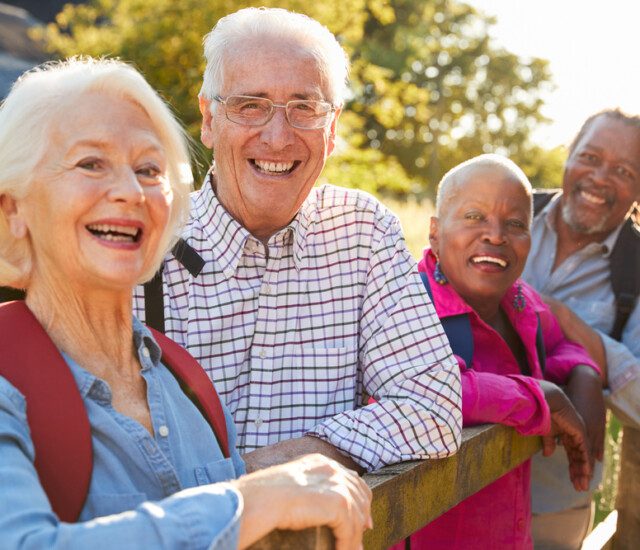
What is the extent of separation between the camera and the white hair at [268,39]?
2.39 metres

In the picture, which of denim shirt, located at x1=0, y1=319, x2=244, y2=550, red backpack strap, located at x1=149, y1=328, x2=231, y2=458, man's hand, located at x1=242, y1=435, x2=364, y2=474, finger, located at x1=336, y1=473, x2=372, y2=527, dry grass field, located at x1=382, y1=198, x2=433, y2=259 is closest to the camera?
denim shirt, located at x1=0, y1=319, x2=244, y2=550

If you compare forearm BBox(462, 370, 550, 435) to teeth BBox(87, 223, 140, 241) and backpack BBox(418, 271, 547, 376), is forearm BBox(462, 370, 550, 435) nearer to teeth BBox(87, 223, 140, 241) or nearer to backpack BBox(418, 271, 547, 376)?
backpack BBox(418, 271, 547, 376)

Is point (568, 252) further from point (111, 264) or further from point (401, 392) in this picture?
point (111, 264)

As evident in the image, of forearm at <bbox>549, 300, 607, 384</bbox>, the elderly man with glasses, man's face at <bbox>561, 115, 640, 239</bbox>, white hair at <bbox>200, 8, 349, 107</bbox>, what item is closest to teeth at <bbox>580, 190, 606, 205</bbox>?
man's face at <bbox>561, 115, 640, 239</bbox>

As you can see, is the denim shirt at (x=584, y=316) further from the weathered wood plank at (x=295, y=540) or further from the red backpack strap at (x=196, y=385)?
the weathered wood plank at (x=295, y=540)

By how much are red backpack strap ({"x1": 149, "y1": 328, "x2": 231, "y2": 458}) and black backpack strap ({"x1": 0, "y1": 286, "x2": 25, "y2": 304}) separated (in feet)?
0.91

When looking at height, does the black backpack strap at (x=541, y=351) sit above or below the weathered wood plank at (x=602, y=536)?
above

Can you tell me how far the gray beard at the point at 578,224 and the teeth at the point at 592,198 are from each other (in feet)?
0.23

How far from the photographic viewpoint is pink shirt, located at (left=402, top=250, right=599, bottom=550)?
238 cm

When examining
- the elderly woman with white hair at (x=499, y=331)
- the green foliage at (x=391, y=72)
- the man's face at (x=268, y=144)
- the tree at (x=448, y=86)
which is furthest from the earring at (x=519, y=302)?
the tree at (x=448, y=86)

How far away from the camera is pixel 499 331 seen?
2986mm

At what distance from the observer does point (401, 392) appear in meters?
2.26

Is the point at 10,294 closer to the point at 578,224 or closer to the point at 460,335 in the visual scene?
the point at 460,335

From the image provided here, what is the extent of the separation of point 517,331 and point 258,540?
1.91 metres
